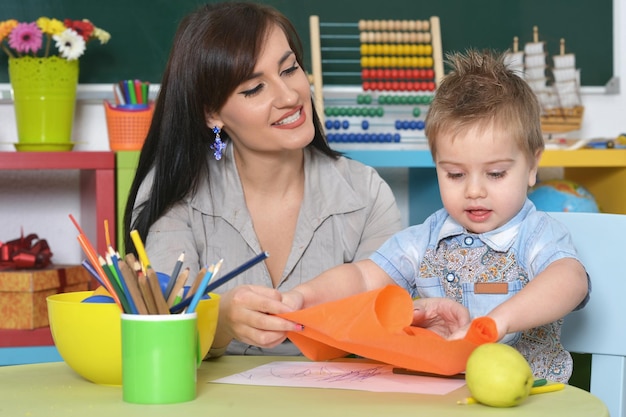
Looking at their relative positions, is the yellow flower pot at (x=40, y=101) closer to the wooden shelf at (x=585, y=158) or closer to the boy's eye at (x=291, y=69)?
the boy's eye at (x=291, y=69)

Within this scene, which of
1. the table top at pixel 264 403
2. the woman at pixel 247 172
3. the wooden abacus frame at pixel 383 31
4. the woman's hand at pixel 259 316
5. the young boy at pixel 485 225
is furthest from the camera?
the wooden abacus frame at pixel 383 31

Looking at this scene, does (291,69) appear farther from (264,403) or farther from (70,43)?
(70,43)

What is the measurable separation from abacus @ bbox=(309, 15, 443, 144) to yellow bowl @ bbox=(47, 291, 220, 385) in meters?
1.88

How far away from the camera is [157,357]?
0.92 m

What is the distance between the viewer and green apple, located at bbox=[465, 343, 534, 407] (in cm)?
90

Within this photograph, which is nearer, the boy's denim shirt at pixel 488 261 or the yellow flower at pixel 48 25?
the boy's denim shirt at pixel 488 261

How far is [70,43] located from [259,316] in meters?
1.74

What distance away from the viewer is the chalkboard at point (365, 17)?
2.92m

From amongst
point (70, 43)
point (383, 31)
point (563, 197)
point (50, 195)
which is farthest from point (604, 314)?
point (50, 195)

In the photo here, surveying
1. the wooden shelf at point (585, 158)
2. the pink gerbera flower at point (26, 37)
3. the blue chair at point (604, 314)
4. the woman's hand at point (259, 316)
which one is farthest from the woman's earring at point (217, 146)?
the wooden shelf at point (585, 158)

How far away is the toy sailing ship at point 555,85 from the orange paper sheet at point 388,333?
76.6 inches

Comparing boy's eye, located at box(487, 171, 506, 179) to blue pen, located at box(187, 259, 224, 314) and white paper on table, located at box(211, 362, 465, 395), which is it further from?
blue pen, located at box(187, 259, 224, 314)

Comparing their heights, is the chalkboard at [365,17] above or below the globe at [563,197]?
above

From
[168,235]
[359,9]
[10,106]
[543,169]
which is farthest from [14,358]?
[543,169]
